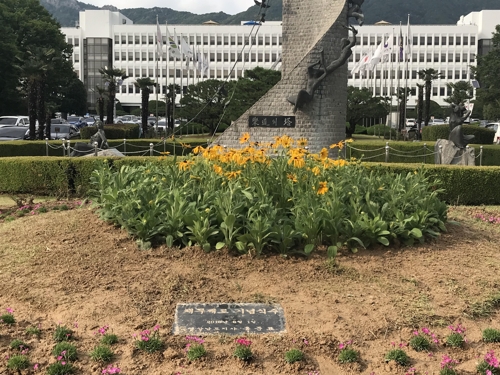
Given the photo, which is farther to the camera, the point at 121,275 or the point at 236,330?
the point at 121,275

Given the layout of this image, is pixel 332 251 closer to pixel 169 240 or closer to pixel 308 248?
pixel 308 248

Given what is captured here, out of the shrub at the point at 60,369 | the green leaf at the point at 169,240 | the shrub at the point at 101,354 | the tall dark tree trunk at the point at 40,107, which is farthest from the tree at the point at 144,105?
the shrub at the point at 60,369

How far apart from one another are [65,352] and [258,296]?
1790 mm

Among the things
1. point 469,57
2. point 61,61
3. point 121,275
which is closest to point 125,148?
point 121,275

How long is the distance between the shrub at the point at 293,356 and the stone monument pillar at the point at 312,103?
13.3 m

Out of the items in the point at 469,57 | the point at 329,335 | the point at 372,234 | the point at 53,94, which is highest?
the point at 469,57

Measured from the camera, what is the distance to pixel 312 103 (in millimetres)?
17156

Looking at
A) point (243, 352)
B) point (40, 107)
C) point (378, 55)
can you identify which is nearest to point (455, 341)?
point (243, 352)

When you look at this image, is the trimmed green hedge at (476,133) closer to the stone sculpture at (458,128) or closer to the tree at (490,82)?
the stone sculpture at (458,128)

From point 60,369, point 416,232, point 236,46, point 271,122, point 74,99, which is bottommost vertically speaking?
point 60,369

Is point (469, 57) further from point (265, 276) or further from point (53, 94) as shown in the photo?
point (265, 276)

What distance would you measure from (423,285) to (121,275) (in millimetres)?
2953

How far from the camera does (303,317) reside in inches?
187

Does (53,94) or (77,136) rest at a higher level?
(53,94)
